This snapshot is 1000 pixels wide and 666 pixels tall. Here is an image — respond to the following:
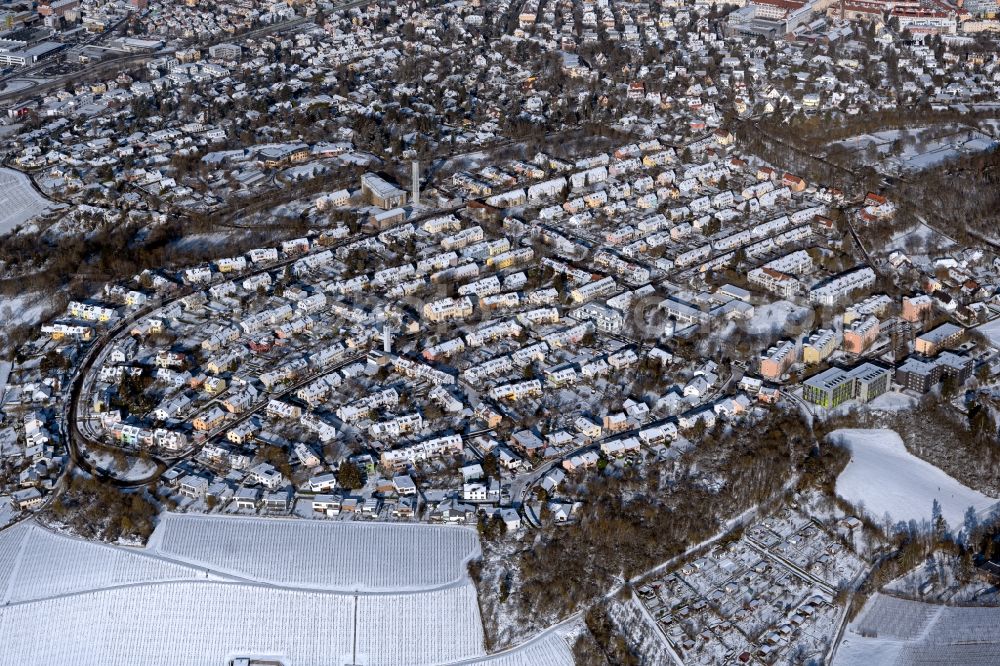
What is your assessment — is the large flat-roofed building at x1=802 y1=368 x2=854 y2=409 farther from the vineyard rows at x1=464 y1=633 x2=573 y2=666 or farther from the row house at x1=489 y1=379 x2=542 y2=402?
the vineyard rows at x1=464 y1=633 x2=573 y2=666

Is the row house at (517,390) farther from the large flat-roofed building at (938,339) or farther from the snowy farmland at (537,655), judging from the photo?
the large flat-roofed building at (938,339)

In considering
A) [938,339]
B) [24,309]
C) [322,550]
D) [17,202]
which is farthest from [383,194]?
[322,550]

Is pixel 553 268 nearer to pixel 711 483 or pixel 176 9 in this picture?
pixel 711 483

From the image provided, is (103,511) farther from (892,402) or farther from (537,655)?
(892,402)

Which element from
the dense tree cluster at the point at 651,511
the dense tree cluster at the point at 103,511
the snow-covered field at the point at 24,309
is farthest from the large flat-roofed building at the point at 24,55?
the dense tree cluster at the point at 651,511

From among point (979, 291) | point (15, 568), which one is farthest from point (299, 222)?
→ point (979, 291)

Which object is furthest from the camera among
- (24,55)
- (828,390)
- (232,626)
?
(24,55)
